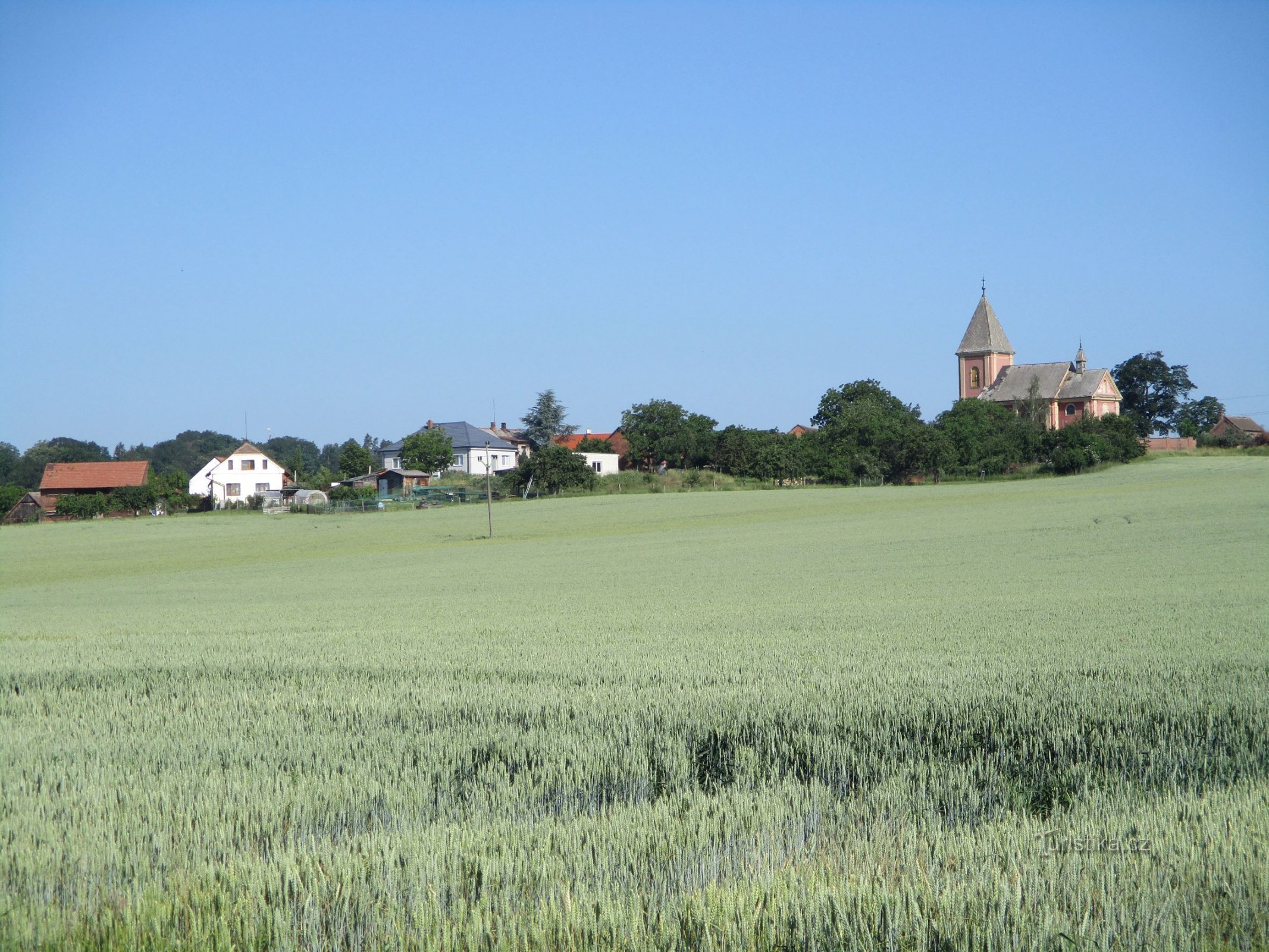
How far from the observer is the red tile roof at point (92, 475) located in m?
99.9

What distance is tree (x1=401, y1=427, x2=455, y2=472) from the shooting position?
121625 millimetres

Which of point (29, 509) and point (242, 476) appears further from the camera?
point (242, 476)

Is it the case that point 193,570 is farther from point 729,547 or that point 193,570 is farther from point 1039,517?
point 1039,517

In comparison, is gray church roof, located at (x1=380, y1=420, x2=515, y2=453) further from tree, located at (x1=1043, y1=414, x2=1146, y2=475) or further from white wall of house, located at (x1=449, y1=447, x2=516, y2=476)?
tree, located at (x1=1043, y1=414, x2=1146, y2=475)

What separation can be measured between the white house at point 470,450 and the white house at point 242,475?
65.9 ft

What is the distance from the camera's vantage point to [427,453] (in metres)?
122

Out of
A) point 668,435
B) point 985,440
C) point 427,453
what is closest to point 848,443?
point 985,440

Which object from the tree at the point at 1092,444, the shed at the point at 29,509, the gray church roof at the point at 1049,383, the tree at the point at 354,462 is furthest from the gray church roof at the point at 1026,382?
the shed at the point at 29,509

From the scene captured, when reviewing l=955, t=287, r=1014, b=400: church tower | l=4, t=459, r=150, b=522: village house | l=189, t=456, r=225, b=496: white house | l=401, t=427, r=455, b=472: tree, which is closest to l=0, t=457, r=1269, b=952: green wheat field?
l=4, t=459, r=150, b=522: village house

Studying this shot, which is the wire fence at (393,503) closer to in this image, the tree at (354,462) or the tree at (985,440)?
the tree at (354,462)

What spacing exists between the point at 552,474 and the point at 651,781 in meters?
78.9

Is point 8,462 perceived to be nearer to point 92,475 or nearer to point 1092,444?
point 92,475

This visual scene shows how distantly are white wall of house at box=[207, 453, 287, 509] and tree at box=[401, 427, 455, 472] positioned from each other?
16258 mm

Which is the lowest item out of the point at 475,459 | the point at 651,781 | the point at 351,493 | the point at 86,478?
the point at 651,781
